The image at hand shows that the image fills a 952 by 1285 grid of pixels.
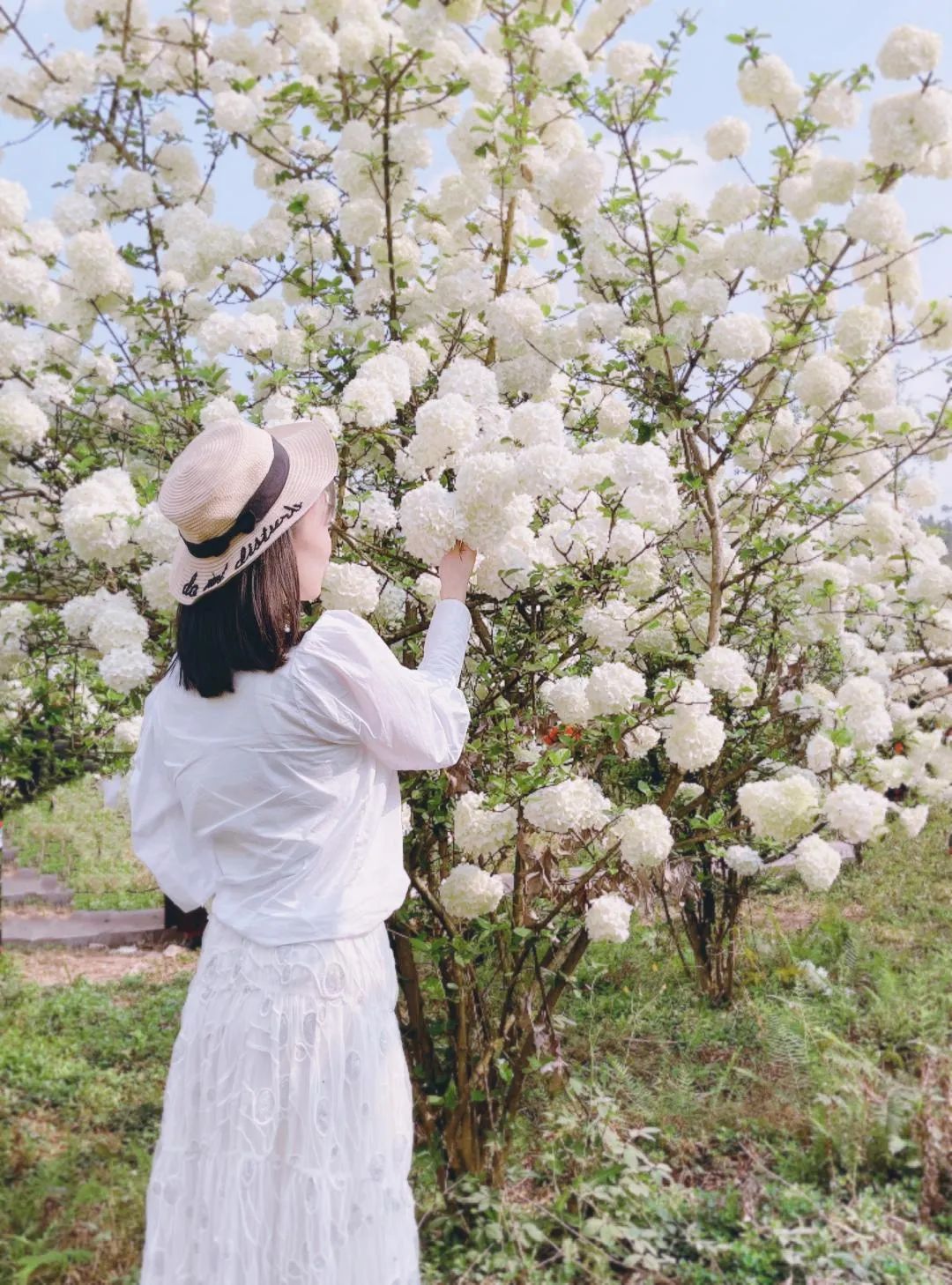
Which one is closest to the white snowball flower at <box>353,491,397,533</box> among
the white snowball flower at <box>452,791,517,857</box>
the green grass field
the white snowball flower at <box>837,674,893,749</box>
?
the white snowball flower at <box>452,791,517,857</box>

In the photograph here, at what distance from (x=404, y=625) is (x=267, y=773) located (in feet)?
3.81

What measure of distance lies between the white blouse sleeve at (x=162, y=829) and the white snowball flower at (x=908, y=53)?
2.71m

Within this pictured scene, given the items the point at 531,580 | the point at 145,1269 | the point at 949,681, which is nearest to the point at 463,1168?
the point at 145,1269

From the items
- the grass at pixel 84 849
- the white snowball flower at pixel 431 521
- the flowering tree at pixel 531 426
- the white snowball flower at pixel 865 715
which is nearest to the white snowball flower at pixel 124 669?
the flowering tree at pixel 531 426

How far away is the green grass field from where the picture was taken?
310 centimetres

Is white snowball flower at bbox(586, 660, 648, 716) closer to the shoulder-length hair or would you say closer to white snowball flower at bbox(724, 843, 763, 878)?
the shoulder-length hair

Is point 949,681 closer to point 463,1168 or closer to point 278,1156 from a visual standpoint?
point 463,1168

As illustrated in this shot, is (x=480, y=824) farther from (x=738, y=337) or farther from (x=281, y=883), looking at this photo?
(x=738, y=337)

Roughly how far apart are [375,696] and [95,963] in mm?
5959

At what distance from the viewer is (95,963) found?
22.6ft

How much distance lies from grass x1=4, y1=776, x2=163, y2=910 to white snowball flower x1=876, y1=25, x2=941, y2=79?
6948mm

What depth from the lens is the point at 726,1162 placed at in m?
3.67

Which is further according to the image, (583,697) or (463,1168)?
(463,1168)

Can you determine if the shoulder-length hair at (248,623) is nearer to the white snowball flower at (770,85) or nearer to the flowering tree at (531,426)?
the flowering tree at (531,426)
